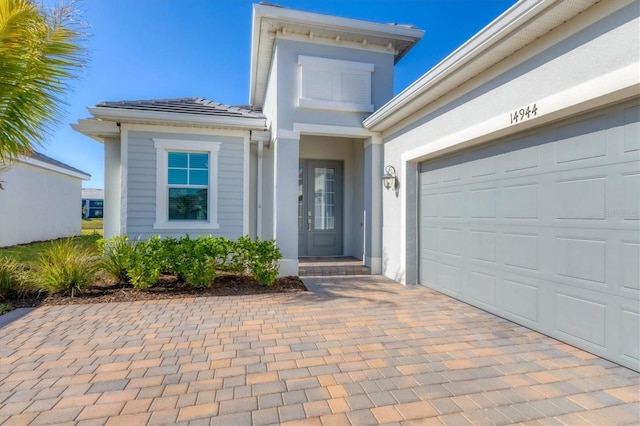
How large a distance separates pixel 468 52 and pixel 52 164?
16410mm

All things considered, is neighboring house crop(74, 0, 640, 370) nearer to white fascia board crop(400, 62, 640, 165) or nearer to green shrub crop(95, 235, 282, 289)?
white fascia board crop(400, 62, 640, 165)

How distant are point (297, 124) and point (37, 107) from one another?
4.31 meters

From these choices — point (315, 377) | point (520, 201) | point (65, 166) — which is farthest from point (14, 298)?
point (65, 166)

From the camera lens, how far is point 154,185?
7328 millimetres

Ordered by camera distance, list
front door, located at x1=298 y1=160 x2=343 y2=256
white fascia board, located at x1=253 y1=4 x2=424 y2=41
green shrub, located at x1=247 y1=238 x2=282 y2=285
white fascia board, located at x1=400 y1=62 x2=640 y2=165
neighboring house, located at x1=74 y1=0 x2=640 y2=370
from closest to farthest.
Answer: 1. white fascia board, located at x1=400 y1=62 x2=640 y2=165
2. neighboring house, located at x1=74 y1=0 x2=640 y2=370
3. green shrub, located at x1=247 y1=238 x2=282 y2=285
4. white fascia board, located at x1=253 y1=4 x2=424 y2=41
5. front door, located at x1=298 y1=160 x2=343 y2=256

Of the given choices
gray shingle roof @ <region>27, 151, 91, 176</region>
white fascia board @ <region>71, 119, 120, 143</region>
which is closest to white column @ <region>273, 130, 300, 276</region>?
white fascia board @ <region>71, 119, 120, 143</region>

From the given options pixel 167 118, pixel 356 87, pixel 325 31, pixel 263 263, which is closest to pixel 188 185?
pixel 167 118

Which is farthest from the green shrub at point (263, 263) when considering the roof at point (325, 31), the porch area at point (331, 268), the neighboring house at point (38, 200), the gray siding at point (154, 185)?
the neighboring house at point (38, 200)

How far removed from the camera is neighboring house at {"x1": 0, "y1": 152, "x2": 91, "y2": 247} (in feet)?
37.6

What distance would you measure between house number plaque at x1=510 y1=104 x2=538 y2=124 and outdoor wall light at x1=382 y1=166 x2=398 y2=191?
2.91m

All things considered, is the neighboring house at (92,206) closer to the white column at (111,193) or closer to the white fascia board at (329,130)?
the white column at (111,193)

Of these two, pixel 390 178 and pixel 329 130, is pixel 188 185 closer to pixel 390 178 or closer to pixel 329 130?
pixel 329 130

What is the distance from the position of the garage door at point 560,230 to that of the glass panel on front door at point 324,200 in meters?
4.22

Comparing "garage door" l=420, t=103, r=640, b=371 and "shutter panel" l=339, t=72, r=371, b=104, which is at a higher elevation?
"shutter panel" l=339, t=72, r=371, b=104
